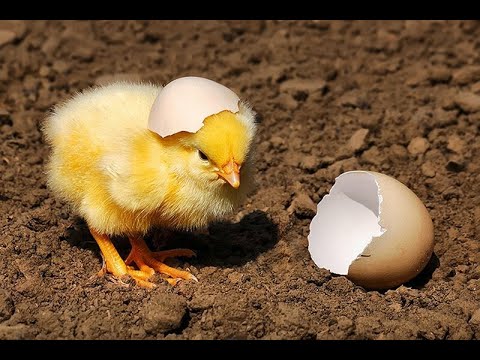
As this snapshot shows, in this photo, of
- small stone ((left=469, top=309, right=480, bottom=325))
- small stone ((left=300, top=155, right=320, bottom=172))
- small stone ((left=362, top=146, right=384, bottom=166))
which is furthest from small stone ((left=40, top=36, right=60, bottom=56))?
small stone ((left=469, top=309, right=480, bottom=325))

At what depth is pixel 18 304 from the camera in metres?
5.27

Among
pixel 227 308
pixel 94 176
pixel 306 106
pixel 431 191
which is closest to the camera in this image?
pixel 227 308

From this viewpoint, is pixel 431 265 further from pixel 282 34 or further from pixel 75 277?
pixel 282 34

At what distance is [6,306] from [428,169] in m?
3.17

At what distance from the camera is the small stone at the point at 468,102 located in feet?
24.1

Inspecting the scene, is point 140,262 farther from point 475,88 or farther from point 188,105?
point 475,88

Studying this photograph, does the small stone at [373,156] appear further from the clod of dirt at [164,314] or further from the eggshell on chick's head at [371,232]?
the clod of dirt at [164,314]

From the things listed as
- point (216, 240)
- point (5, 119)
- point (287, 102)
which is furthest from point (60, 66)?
point (216, 240)

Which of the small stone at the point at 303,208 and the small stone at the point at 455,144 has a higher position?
the small stone at the point at 455,144

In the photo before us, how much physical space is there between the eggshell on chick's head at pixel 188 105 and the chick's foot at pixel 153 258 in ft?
3.13

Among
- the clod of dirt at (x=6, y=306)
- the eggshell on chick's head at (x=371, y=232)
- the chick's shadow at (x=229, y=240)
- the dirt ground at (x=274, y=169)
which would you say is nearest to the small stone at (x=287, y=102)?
the dirt ground at (x=274, y=169)

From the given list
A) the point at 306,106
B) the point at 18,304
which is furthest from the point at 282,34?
the point at 18,304

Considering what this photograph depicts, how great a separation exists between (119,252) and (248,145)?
55.5 inches

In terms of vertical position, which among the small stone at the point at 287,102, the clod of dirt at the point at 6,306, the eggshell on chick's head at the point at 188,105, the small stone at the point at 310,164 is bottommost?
the clod of dirt at the point at 6,306
